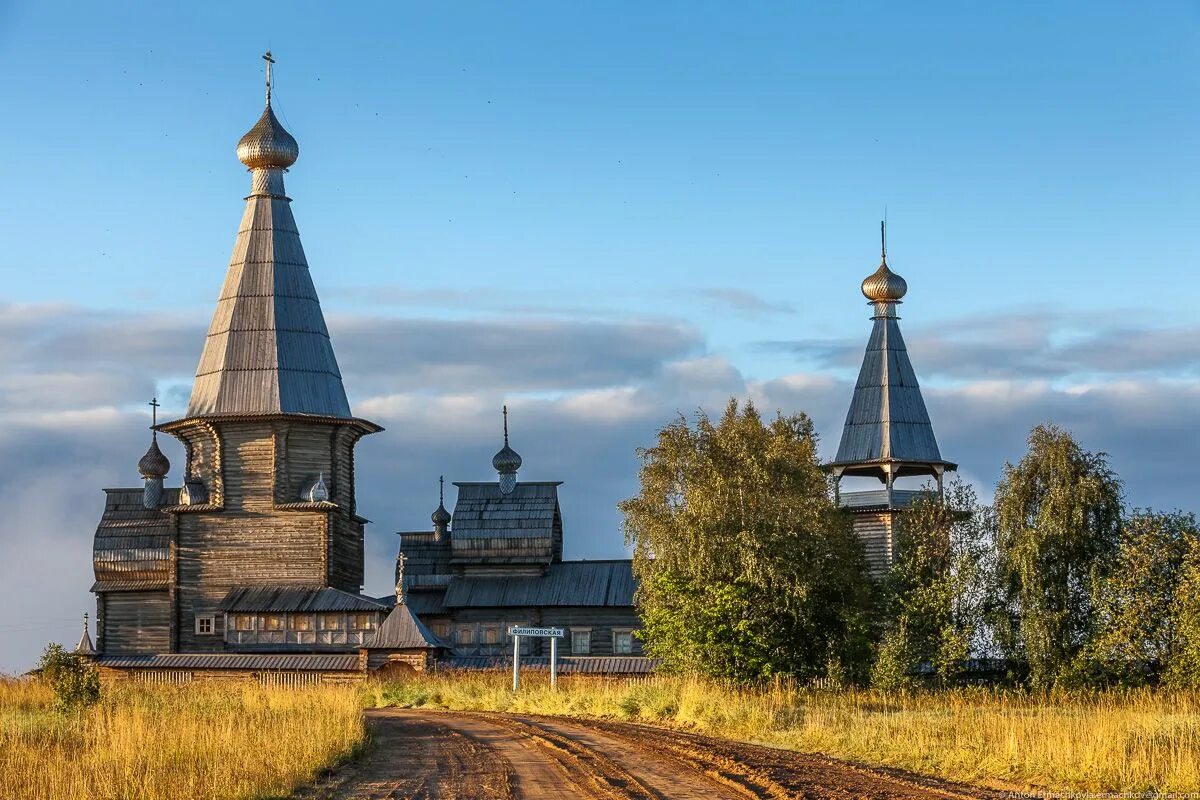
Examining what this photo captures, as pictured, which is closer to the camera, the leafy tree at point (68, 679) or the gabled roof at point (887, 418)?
the leafy tree at point (68, 679)

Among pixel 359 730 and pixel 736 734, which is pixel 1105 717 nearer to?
pixel 736 734

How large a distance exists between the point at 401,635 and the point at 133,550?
12.5 metres

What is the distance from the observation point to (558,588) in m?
55.0

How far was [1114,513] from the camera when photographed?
125ft

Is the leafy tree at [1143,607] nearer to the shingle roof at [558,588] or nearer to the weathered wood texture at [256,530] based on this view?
the shingle roof at [558,588]

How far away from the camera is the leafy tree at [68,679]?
92.7ft

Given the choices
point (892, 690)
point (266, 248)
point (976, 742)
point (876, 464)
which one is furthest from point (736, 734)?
point (266, 248)

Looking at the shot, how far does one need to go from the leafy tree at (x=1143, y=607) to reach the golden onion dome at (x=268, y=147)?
94.6ft

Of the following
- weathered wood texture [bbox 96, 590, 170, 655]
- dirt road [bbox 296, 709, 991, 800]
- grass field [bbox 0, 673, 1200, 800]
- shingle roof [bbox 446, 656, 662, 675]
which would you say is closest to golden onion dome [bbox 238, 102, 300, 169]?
weathered wood texture [bbox 96, 590, 170, 655]

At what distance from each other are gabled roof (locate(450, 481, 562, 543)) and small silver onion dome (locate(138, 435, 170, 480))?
379 inches

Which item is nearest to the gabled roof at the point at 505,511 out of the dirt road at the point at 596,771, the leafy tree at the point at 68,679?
the leafy tree at the point at 68,679

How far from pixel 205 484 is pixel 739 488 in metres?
20.2

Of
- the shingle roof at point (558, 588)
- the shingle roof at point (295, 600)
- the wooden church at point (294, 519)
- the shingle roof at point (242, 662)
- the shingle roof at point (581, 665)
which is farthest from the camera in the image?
the shingle roof at point (558, 588)

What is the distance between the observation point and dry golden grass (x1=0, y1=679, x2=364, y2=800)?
16.8 meters
